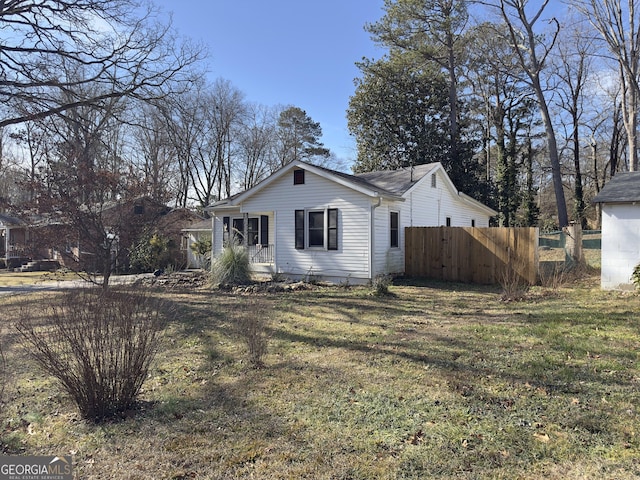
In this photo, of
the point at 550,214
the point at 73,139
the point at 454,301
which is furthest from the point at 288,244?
the point at 550,214

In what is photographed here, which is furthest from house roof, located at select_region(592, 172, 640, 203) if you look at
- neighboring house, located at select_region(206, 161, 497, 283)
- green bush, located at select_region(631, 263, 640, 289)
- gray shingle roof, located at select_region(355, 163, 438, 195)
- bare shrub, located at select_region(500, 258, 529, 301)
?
gray shingle roof, located at select_region(355, 163, 438, 195)

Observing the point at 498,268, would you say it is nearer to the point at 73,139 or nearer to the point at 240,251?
the point at 240,251

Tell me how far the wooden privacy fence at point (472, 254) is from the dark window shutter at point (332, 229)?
2910 millimetres

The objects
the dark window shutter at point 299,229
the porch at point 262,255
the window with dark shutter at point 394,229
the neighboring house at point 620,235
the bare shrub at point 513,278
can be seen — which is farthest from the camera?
the porch at point 262,255

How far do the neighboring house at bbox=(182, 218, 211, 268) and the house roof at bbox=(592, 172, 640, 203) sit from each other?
17633 millimetres

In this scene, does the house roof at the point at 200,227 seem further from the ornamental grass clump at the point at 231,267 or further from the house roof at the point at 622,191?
the house roof at the point at 622,191

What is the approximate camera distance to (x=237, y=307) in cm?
952

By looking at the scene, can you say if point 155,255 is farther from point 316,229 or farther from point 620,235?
point 620,235

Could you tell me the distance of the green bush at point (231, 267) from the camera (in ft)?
44.2

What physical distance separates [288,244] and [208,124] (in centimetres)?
2455

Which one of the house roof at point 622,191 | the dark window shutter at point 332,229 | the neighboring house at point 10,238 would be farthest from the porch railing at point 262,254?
the neighboring house at point 10,238

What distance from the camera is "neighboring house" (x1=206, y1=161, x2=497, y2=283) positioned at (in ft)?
42.8

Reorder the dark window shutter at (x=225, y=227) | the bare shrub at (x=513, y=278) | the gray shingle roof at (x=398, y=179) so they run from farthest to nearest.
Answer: the dark window shutter at (x=225, y=227) → the gray shingle roof at (x=398, y=179) → the bare shrub at (x=513, y=278)

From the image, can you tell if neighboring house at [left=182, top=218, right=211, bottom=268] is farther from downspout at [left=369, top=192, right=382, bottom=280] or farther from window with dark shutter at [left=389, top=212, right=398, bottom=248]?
downspout at [left=369, top=192, right=382, bottom=280]
